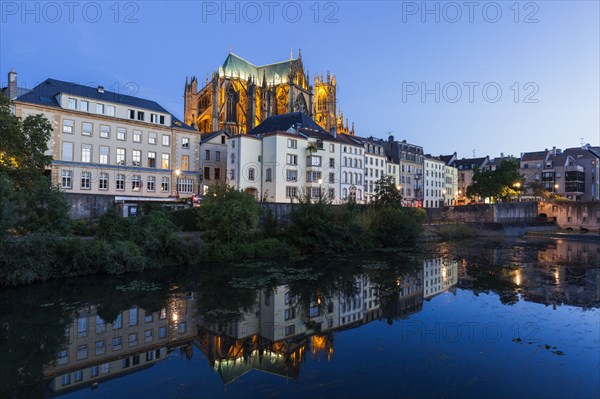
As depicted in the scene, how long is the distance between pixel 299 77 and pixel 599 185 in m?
83.2

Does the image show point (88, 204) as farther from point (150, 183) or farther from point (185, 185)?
point (185, 185)

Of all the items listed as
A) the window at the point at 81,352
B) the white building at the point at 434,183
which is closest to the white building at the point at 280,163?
the white building at the point at 434,183

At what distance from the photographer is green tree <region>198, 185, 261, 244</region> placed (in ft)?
118

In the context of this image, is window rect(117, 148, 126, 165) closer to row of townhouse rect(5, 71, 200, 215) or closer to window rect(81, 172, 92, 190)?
row of townhouse rect(5, 71, 200, 215)

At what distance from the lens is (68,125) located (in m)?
48.4

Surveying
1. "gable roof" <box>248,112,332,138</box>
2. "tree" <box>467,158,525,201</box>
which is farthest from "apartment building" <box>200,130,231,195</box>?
"tree" <box>467,158,525,201</box>

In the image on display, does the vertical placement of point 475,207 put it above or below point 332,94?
below

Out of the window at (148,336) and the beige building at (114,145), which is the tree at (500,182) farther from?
the window at (148,336)

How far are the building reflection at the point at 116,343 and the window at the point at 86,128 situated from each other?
3583 centimetres

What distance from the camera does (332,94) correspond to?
351 feet

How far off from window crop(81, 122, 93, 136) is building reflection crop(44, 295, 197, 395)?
118 ft

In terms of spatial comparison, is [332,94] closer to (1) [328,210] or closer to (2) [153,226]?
(1) [328,210]

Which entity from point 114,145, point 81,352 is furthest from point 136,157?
point 81,352

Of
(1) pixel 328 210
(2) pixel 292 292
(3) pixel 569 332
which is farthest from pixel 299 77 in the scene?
(3) pixel 569 332
